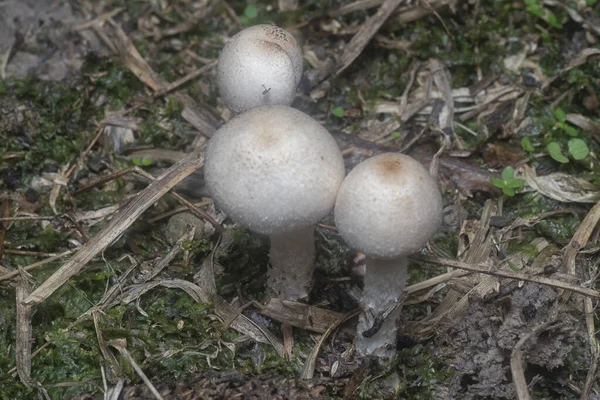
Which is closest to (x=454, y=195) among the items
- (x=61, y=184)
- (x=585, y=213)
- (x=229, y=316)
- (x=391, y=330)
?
(x=585, y=213)

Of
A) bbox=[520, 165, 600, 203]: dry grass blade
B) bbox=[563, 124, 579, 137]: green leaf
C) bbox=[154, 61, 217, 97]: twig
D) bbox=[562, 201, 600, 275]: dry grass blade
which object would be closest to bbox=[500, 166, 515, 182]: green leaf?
bbox=[520, 165, 600, 203]: dry grass blade

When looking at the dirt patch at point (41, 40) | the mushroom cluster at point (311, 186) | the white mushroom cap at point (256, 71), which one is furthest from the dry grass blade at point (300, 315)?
the dirt patch at point (41, 40)

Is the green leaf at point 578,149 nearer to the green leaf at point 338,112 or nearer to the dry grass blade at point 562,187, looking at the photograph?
the dry grass blade at point 562,187

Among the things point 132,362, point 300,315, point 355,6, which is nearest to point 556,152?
point 355,6

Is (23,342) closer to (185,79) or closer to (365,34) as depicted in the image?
(185,79)

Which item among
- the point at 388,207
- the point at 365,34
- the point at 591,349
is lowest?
the point at 591,349

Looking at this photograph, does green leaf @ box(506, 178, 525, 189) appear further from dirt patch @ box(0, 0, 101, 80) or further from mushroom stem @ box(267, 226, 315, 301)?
dirt patch @ box(0, 0, 101, 80)

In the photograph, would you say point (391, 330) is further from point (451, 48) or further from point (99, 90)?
point (99, 90)
